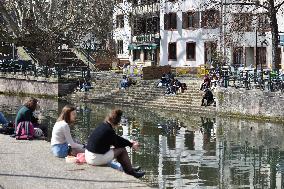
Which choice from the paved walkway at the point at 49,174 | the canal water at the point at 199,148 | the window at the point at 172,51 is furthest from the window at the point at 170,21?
the paved walkway at the point at 49,174

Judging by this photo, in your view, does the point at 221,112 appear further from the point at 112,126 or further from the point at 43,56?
the point at 43,56

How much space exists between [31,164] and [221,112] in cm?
2210

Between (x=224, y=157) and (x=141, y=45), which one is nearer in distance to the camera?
(x=224, y=157)

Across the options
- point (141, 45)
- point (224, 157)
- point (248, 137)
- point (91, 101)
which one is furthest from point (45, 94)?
point (224, 157)

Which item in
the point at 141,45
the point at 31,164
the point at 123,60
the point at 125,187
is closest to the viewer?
the point at 125,187

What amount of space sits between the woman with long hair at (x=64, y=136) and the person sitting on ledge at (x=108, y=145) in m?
1.40

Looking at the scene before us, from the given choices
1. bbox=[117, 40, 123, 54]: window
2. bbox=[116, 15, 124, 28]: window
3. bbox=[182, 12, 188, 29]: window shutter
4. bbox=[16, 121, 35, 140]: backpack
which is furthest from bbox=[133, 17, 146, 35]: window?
bbox=[16, 121, 35, 140]: backpack

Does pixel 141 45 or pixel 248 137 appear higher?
pixel 141 45

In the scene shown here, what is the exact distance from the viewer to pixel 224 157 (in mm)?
19938

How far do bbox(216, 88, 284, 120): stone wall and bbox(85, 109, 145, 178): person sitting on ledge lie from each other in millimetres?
18657

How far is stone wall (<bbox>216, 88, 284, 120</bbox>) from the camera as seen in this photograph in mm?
31250

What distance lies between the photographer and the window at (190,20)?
58250 millimetres

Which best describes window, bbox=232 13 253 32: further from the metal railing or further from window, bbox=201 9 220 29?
window, bbox=201 9 220 29

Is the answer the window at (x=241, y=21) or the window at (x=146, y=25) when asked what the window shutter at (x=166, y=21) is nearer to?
the window at (x=146, y=25)
